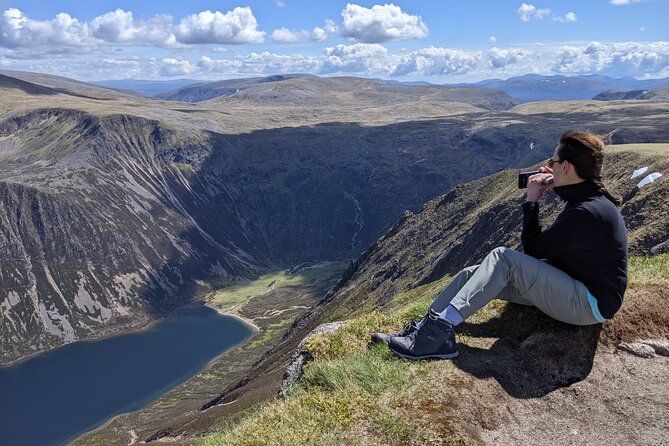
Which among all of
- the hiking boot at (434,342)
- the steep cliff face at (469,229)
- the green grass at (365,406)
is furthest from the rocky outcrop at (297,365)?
the steep cliff face at (469,229)

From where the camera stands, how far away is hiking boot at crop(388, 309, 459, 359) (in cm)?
1178

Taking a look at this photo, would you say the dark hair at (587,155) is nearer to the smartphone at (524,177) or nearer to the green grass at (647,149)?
the smartphone at (524,177)

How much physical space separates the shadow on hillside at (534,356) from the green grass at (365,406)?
1.12 ft

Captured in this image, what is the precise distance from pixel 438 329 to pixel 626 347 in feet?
15.2

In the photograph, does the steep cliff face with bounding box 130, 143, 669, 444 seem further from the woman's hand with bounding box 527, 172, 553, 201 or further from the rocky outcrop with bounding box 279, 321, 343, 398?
the woman's hand with bounding box 527, 172, 553, 201

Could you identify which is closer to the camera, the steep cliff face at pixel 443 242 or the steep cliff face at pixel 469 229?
the steep cliff face at pixel 469 229

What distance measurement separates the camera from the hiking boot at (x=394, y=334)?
1251 centimetres

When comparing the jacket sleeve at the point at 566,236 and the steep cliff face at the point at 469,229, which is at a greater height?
the jacket sleeve at the point at 566,236

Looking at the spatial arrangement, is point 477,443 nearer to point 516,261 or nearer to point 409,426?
point 409,426

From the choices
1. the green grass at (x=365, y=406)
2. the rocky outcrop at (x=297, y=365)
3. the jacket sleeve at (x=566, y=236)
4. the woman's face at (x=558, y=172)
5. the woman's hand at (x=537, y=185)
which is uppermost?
the woman's face at (x=558, y=172)

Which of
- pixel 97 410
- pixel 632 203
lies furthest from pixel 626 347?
pixel 97 410

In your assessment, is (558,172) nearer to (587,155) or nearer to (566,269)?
(587,155)

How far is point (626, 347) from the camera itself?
12.3 metres

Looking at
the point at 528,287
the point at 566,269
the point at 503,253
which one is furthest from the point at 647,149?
the point at 503,253
